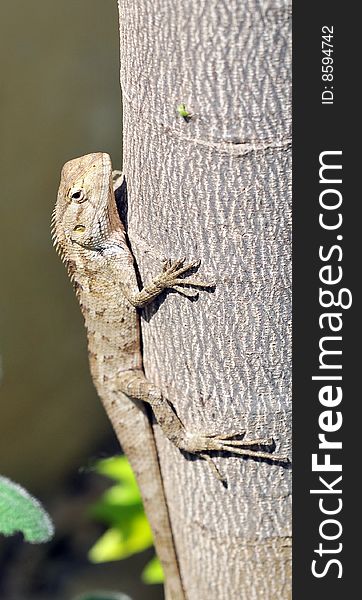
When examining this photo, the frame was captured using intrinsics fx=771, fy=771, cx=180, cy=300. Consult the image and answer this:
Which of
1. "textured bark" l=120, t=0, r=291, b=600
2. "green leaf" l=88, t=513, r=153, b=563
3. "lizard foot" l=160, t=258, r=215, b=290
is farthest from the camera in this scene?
"green leaf" l=88, t=513, r=153, b=563

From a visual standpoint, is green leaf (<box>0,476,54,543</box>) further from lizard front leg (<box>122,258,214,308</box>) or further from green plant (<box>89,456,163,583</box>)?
green plant (<box>89,456,163,583</box>)

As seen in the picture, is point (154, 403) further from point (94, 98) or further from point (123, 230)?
point (94, 98)

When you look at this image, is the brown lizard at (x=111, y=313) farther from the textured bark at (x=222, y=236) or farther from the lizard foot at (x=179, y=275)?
the lizard foot at (x=179, y=275)

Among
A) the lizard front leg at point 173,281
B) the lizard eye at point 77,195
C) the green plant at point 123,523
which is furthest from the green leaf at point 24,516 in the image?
the green plant at point 123,523

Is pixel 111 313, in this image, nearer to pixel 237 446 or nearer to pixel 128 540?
pixel 237 446

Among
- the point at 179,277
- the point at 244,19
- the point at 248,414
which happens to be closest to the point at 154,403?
the point at 248,414

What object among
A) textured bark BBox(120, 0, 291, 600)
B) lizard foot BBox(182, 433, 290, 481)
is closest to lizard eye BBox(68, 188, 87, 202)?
textured bark BBox(120, 0, 291, 600)

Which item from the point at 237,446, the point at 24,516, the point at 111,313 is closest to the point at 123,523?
the point at 111,313
